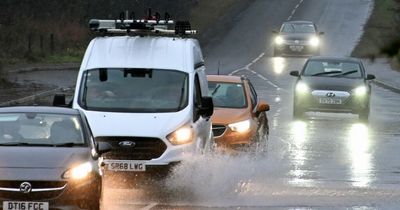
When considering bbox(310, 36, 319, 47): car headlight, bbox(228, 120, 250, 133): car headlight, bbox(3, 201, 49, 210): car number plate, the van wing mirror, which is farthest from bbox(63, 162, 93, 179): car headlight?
bbox(310, 36, 319, 47): car headlight

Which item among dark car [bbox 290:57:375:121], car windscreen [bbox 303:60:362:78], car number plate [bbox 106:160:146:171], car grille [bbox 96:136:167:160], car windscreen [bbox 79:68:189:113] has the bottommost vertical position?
dark car [bbox 290:57:375:121]

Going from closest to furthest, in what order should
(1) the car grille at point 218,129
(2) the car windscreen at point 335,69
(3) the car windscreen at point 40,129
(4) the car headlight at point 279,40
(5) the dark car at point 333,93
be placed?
(3) the car windscreen at point 40,129, (1) the car grille at point 218,129, (5) the dark car at point 333,93, (2) the car windscreen at point 335,69, (4) the car headlight at point 279,40

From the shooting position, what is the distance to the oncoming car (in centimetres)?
1897

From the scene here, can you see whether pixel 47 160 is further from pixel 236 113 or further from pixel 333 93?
pixel 333 93

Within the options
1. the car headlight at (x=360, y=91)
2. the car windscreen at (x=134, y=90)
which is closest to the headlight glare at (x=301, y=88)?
the car headlight at (x=360, y=91)

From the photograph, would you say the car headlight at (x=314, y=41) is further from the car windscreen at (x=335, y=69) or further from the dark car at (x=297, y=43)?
the car windscreen at (x=335, y=69)

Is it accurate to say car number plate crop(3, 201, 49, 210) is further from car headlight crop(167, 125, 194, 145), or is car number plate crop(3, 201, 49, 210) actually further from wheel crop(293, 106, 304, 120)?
wheel crop(293, 106, 304, 120)

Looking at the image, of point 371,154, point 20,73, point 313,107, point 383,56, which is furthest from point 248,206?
point 383,56

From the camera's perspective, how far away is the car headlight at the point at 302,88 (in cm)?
2902

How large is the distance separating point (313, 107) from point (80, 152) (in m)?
17.6

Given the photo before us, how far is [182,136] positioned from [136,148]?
700 mm

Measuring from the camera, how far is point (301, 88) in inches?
1149

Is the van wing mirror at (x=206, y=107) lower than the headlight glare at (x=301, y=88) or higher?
higher

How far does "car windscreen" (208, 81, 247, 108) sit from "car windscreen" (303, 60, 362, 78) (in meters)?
9.03
